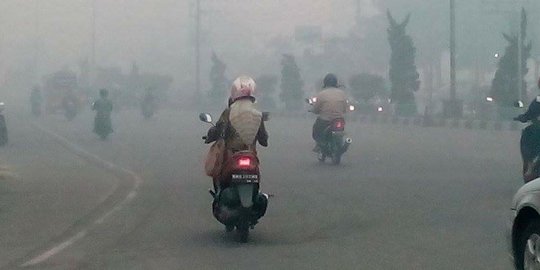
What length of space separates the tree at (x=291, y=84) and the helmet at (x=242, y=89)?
4888 cm

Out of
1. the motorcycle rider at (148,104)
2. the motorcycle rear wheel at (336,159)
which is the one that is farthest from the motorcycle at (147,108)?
the motorcycle rear wheel at (336,159)

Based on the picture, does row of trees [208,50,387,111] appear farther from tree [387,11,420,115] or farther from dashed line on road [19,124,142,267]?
dashed line on road [19,124,142,267]

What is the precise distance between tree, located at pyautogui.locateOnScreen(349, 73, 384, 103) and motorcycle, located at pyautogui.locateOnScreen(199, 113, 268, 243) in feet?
142

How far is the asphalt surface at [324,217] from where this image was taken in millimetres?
9133

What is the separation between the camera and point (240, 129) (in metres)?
10.3

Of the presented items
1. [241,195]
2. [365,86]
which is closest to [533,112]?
[241,195]

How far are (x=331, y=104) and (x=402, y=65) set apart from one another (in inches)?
1172

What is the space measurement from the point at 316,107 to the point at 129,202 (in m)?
7.21

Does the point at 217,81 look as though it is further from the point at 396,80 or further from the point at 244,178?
the point at 244,178

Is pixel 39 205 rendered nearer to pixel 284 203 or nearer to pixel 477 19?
pixel 284 203

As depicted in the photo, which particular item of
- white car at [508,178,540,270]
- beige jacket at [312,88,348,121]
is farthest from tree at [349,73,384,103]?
white car at [508,178,540,270]

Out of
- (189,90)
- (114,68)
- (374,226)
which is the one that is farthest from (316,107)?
(114,68)

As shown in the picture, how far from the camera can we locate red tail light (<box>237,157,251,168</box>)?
396 inches

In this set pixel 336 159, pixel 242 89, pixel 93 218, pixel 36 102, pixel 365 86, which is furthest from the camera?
pixel 36 102
